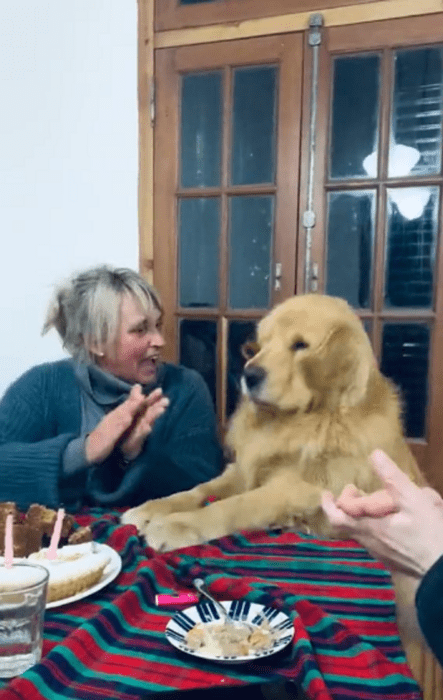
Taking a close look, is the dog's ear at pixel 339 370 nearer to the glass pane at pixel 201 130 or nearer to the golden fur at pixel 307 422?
the golden fur at pixel 307 422

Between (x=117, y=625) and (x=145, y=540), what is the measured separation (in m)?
0.30

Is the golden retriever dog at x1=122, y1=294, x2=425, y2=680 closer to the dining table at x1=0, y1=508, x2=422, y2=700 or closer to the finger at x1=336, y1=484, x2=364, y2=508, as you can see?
the dining table at x1=0, y1=508, x2=422, y2=700

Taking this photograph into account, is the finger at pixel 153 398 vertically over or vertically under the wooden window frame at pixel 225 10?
under

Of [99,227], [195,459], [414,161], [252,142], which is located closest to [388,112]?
[414,161]

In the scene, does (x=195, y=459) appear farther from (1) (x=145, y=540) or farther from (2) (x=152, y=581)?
(2) (x=152, y=581)

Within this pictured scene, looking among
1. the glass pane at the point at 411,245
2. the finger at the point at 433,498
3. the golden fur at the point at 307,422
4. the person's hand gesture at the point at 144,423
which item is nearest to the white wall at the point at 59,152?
the glass pane at the point at 411,245

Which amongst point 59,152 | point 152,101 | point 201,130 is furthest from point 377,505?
point 59,152

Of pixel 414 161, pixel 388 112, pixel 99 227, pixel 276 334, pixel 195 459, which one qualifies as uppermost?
pixel 388 112

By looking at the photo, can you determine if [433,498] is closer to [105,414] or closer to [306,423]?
[306,423]

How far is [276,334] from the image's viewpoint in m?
1.32

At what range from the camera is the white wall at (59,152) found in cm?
258

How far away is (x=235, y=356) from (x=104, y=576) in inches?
65.8

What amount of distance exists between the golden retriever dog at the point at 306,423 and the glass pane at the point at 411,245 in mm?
996

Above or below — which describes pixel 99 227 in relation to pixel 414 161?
below
